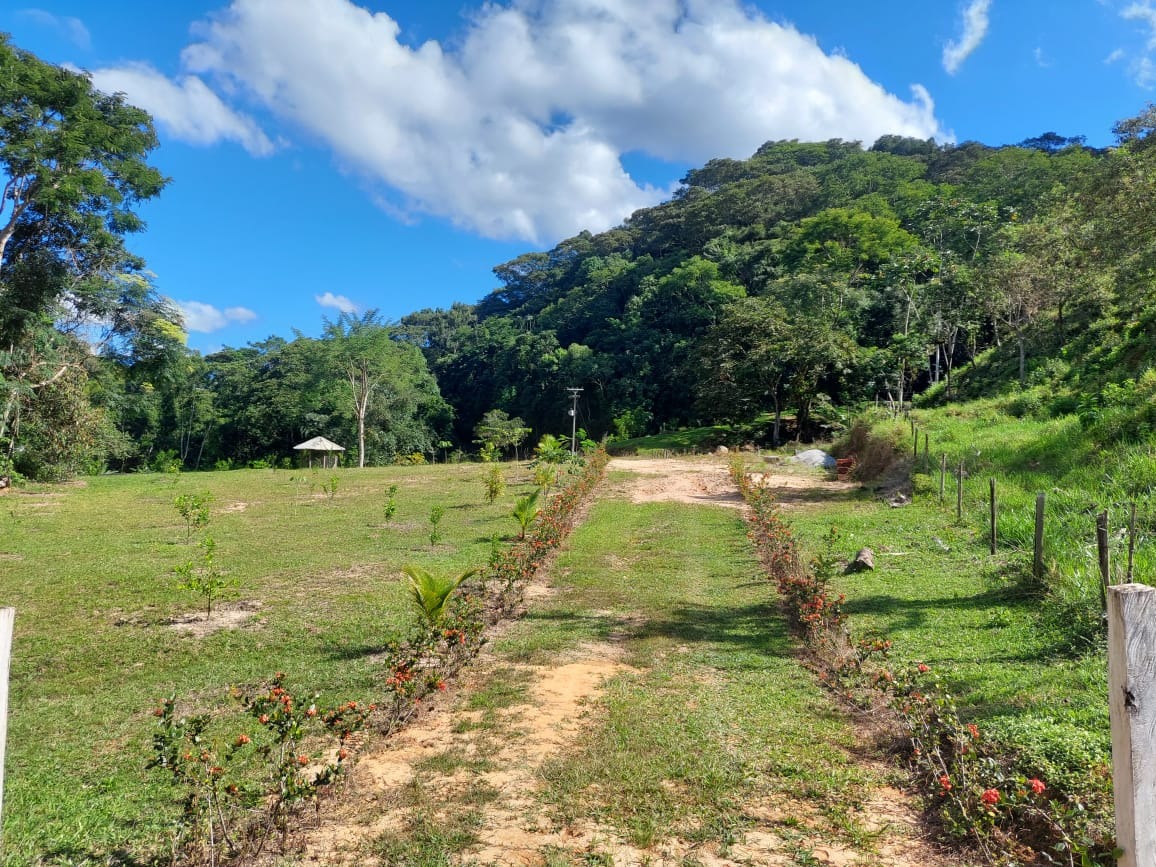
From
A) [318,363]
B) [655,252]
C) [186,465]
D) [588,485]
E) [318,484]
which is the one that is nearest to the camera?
[588,485]

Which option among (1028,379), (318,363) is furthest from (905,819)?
(318,363)

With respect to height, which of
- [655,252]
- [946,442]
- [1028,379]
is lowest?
[946,442]

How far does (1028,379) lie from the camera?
22094 millimetres

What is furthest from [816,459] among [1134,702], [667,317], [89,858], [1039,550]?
[667,317]

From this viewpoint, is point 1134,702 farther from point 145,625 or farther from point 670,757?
point 145,625

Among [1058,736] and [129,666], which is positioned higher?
[1058,736]

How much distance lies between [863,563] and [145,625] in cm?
852

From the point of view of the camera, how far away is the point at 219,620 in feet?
23.1

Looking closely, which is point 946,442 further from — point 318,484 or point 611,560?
point 318,484

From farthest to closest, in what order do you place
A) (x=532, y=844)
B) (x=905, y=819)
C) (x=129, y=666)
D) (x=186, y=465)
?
1. (x=186, y=465)
2. (x=129, y=666)
3. (x=905, y=819)
4. (x=532, y=844)

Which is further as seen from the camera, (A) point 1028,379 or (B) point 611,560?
(A) point 1028,379

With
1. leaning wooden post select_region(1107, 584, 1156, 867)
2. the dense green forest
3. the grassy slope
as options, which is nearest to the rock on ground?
the dense green forest

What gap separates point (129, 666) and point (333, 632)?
1.71 meters

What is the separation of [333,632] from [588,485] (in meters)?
11.1
